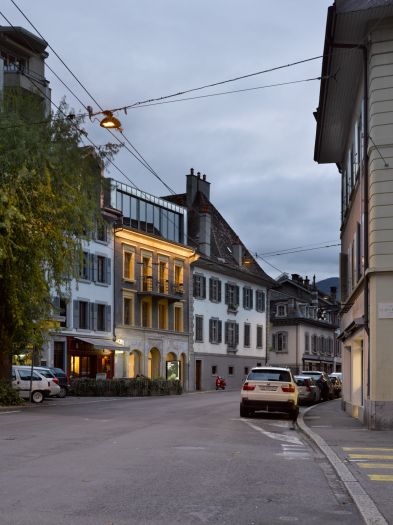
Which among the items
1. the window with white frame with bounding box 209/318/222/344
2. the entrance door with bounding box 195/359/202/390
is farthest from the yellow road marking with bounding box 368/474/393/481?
the window with white frame with bounding box 209/318/222/344

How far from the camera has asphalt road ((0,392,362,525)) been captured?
781 centimetres

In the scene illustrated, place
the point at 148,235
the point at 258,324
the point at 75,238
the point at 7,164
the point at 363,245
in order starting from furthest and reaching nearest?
the point at 258,324 → the point at 148,235 → the point at 75,238 → the point at 7,164 → the point at 363,245

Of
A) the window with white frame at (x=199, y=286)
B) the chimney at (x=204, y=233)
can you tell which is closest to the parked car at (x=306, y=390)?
the window with white frame at (x=199, y=286)

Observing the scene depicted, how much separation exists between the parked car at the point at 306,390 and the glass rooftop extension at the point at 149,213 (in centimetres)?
2111

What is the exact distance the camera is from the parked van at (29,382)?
3450 centimetres

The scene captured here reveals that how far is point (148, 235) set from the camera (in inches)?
2175

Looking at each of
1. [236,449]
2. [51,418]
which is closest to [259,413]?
[51,418]

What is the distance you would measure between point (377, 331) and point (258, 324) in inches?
2068

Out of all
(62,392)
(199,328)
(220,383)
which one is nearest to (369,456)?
(62,392)

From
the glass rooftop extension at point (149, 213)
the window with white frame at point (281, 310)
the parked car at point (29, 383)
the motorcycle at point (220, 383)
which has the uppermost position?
the glass rooftop extension at point (149, 213)

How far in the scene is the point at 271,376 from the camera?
81.0 ft

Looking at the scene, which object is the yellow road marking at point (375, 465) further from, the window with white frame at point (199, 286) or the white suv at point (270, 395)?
the window with white frame at point (199, 286)

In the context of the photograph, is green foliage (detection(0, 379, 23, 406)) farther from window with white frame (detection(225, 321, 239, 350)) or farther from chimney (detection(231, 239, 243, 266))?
chimney (detection(231, 239, 243, 266))

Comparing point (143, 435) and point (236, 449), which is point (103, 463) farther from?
point (143, 435)
